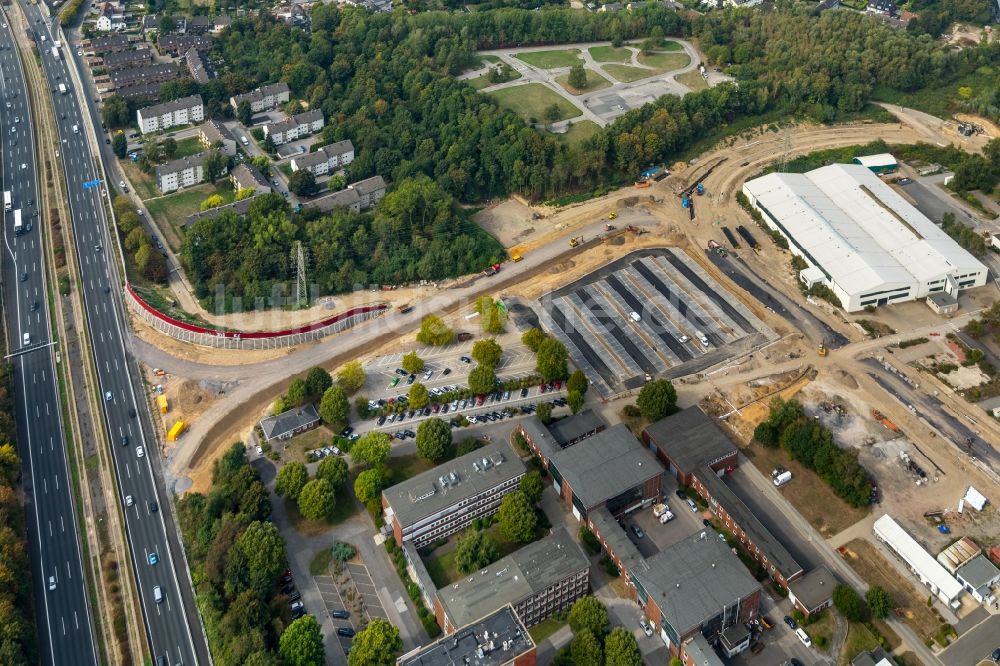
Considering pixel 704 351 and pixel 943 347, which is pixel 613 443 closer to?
pixel 704 351

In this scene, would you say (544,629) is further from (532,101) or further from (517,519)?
(532,101)

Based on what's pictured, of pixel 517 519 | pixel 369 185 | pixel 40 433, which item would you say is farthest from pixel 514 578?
pixel 369 185

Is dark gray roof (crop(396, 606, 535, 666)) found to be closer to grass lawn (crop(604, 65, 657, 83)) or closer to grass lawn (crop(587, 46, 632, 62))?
grass lawn (crop(604, 65, 657, 83))

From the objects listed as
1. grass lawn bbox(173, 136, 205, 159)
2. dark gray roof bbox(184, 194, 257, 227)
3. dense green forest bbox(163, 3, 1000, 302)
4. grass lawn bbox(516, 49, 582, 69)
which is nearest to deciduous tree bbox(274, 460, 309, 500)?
dense green forest bbox(163, 3, 1000, 302)

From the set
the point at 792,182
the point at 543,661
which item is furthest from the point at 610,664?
the point at 792,182

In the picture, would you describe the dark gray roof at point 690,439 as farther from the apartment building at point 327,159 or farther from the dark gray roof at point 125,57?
the dark gray roof at point 125,57

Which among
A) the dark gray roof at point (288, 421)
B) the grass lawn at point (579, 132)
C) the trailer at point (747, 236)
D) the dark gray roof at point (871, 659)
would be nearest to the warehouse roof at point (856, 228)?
the trailer at point (747, 236)

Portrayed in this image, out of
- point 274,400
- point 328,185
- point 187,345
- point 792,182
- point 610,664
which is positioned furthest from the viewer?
point 328,185
